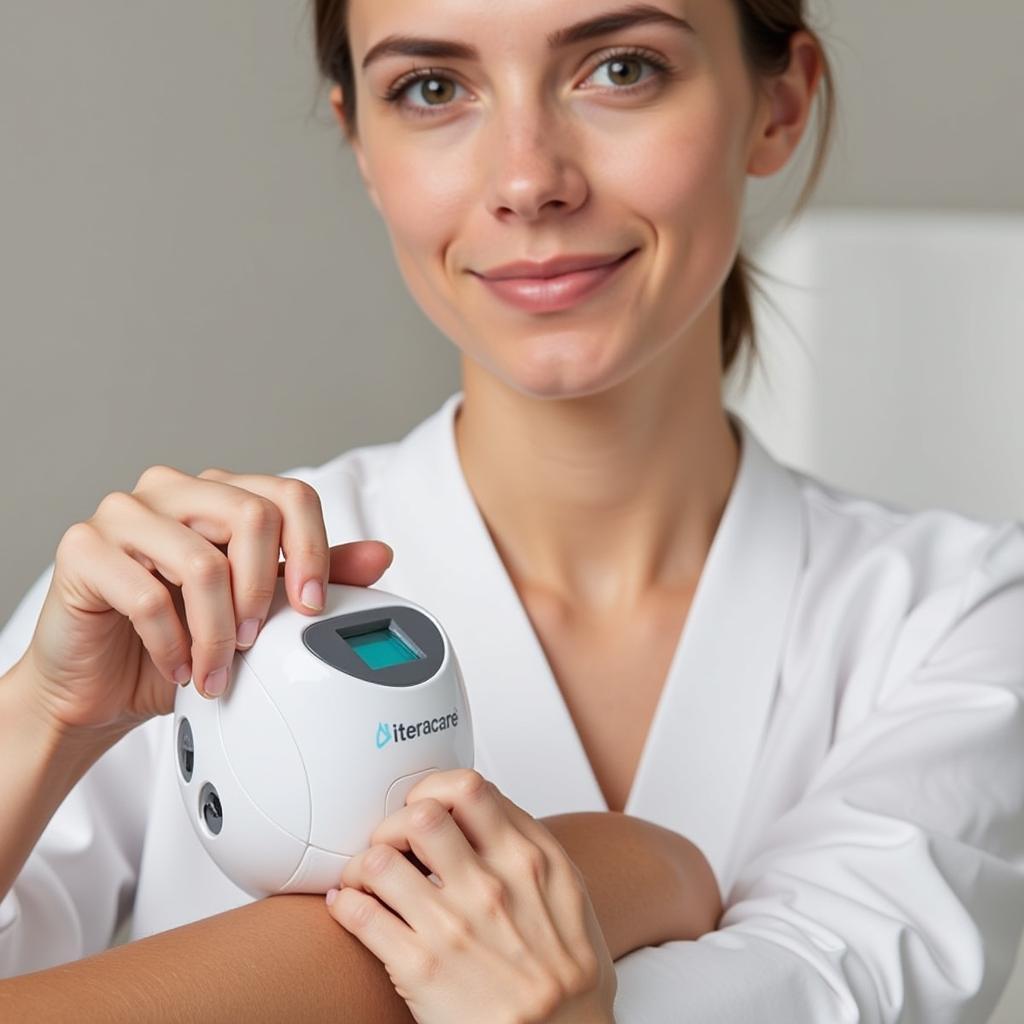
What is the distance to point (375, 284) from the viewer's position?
328 centimetres

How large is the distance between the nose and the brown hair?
234 mm

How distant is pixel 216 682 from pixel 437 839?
0.49 feet

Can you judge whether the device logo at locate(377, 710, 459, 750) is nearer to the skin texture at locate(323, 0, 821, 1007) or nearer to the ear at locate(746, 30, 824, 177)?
the skin texture at locate(323, 0, 821, 1007)

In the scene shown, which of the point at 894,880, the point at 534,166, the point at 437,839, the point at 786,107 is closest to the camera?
the point at 437,839

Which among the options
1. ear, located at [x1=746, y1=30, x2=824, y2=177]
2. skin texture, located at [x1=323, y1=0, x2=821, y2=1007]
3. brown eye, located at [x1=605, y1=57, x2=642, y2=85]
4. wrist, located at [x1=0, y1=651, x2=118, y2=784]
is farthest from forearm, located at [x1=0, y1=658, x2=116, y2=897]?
ear, located at [x1=746, y1=30, x2=824, y2=177]

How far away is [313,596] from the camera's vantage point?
37.5 inches

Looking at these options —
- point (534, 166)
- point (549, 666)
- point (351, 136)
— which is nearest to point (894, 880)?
point (549, 666)

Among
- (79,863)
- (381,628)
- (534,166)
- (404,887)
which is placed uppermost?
(534,166)

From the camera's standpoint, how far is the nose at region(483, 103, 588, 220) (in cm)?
132

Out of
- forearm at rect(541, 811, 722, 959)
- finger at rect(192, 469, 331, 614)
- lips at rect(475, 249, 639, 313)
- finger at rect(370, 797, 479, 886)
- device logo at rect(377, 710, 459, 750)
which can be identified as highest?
lips at rect(475, 249, 639, 313)

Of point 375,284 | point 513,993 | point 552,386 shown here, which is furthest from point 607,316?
point 375,284

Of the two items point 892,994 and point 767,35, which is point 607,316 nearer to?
point 767,35

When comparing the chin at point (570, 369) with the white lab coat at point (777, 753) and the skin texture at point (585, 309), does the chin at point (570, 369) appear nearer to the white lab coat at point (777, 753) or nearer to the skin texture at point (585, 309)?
the skin texture at point (585, 309)

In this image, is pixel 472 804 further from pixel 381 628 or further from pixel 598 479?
pixel 598 479
